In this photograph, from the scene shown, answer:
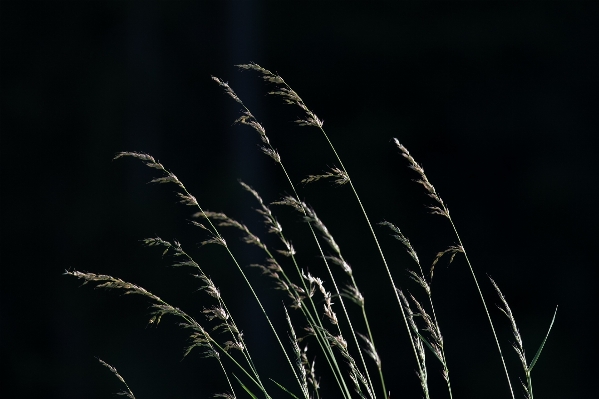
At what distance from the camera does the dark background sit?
714cm

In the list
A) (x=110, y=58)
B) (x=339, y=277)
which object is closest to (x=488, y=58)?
(x=339, y=277)

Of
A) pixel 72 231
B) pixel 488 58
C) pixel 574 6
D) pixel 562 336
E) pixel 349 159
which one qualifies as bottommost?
pixel 72 231

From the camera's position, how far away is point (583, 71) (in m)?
7.29

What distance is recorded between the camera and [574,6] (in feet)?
24.1

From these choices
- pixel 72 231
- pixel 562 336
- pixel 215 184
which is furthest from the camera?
pixel 72 231

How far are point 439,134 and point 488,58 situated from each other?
84 cm

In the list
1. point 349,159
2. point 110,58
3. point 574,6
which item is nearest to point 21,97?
point 110,58

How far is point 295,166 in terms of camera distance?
8172 mm

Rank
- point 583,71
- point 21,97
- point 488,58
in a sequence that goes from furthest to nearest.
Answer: point 21,97
point 488,58
point 583,71

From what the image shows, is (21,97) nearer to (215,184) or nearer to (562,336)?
(215,184)

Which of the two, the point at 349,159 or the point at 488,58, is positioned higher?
the point at 488,58

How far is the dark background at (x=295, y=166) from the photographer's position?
714 centimetres

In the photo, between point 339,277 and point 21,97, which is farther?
point 21,97

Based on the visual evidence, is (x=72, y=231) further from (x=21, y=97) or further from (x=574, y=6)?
(x=574, y=6)
